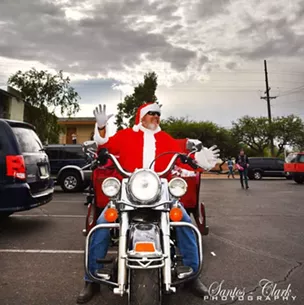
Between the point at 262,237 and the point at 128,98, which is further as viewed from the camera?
the point at 128,98

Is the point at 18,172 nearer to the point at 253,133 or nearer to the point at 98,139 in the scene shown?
the point at 98,139

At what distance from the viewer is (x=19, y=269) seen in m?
4.23

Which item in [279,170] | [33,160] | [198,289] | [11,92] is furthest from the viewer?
[279,170]

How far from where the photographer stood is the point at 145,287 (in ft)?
8.31

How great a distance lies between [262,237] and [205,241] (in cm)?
101

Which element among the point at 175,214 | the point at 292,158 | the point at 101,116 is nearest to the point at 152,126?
the point at 101,116

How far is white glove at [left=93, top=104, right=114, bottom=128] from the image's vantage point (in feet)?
12.1

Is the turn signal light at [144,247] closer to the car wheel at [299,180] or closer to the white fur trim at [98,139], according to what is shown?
the white fur trim at [98,139]

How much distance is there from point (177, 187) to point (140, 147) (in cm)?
89

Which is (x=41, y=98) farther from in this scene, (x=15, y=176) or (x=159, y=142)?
(x=159, y=142)

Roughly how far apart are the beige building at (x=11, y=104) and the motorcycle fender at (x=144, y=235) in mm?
24451

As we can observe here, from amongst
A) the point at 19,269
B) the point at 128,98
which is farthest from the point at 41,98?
the point at 19,269

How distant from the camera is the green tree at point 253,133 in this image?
4569 cm

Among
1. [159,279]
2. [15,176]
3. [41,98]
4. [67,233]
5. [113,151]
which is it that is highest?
[41,98]
